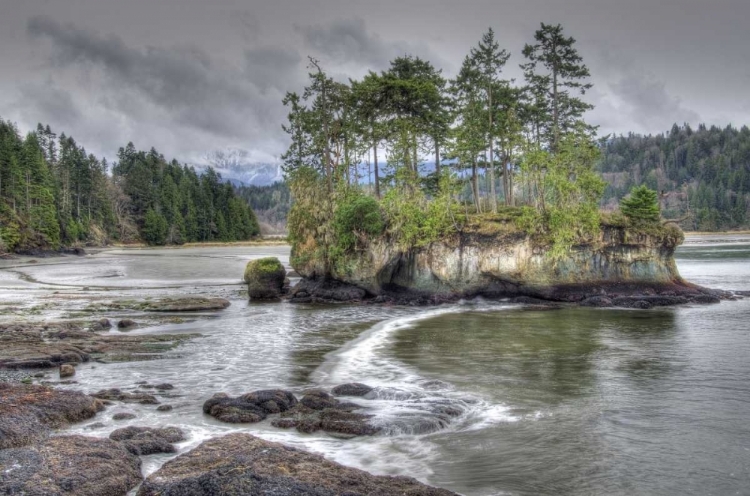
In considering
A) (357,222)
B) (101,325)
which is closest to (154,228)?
(357,222)

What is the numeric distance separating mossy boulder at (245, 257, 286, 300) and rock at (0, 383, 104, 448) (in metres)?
24.6

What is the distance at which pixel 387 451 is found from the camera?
1049cm

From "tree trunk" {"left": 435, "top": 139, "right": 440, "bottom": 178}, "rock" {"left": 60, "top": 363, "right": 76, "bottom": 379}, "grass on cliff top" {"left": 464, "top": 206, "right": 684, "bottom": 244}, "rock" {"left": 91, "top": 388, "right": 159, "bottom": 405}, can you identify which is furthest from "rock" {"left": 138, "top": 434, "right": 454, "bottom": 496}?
"tree trunk" {"left": 435, "top": 139, "right": 440, "bottom": 178}

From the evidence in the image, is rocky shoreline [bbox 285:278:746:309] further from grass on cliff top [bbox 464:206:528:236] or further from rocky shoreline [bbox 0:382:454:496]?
rocky shoreline [bbox 0:382:454:496]

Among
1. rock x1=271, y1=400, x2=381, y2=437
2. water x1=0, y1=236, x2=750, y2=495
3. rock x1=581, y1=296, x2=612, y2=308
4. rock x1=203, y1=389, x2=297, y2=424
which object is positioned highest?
rock x1=203, y1=389, x2=297, y2=424

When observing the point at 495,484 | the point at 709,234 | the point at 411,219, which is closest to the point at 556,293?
the point at 411,219

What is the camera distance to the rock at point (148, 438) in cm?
997

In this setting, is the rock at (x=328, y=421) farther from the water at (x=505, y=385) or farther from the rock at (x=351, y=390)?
the rock at (x=351, y=390)

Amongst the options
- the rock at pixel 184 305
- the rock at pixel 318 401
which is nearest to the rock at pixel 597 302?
the rock at pixel 184 305

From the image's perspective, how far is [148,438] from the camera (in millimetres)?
10445

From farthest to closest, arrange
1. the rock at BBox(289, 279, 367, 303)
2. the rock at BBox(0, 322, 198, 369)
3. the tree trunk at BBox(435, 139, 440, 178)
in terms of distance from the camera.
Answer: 1. the tree trunk at BBox(435, 139, 440, 178)
2. the rock at BBox(289, 279, 367, 303)
3. the rock at BBox(0, 322, 198, 369)

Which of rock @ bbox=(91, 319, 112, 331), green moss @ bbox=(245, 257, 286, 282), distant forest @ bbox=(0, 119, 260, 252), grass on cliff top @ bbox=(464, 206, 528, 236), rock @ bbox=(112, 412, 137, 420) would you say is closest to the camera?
rock @ bbox=(112, 412, 137, 420)

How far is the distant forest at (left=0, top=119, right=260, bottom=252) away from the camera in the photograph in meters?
88.5

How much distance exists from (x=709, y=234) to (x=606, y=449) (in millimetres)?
158926
